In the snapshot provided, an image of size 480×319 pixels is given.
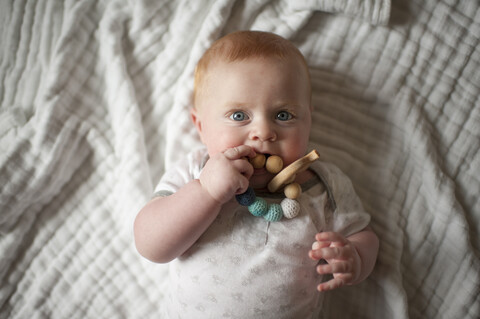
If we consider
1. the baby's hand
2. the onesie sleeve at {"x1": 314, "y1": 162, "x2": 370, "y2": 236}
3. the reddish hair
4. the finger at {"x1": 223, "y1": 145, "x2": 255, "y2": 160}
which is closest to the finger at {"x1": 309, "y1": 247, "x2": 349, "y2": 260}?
the baby's hand

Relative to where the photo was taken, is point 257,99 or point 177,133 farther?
point 177,133

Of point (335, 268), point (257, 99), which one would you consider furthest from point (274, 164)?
point (335, 268)

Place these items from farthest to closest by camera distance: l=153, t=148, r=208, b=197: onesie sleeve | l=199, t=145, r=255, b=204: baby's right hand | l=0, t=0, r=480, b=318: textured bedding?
l=0, t=0, r=480, b=318: textured bedding
l=153, t=148, r=208, b=197: onesie sleeve
l=199, t=145, r=255, b=204: baby's right hand

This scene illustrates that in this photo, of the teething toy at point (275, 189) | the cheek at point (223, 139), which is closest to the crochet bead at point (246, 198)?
the teething toy at point (275, 189)

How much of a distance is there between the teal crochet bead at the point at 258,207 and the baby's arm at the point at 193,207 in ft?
0.15

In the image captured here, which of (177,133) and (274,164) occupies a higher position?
(274,164)

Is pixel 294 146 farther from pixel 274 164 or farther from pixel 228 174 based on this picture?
pixel 228 174

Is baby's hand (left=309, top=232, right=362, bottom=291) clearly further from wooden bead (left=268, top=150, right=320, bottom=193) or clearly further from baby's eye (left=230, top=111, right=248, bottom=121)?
baby's eye (left=230, top=111, right=248, bottom=121)

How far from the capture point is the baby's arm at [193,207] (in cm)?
70

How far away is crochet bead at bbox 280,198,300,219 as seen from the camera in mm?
753

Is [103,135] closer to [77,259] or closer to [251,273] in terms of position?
[77,259]

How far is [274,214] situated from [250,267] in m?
0.13

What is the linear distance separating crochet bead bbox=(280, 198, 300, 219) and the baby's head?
88mm

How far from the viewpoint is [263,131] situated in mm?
735
